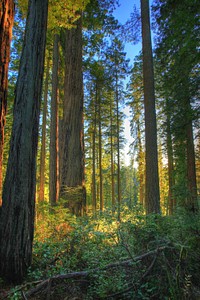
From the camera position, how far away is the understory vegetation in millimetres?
2145

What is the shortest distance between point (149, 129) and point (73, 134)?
287 cm

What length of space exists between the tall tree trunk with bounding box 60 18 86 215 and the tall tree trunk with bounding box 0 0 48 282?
2.73 m

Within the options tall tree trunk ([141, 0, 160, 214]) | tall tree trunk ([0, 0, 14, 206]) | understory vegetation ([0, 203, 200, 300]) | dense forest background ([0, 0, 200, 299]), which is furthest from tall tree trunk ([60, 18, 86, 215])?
tall tree trunk ([0, 0, 14, 206])

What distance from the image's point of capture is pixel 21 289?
2.09m

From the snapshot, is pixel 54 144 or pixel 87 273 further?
pixel 54 144

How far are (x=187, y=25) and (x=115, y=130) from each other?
40.3 feet

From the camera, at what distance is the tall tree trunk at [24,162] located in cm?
252

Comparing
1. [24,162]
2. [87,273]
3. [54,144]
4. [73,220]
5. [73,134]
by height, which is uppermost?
[54,144]

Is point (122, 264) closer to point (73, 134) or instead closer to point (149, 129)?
point (73, 134)

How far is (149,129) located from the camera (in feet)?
23.1

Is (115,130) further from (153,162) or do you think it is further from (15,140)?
(15,140)

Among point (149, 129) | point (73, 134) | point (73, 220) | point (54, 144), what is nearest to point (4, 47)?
point (73, 220)

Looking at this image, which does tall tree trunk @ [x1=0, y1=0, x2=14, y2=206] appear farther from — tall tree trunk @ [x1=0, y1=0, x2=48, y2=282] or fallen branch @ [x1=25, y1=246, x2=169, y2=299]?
fallen branch @ [x1=25, y1=246, x2=169, y2=299]

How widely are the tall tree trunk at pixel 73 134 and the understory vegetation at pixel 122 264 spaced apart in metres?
2.03
